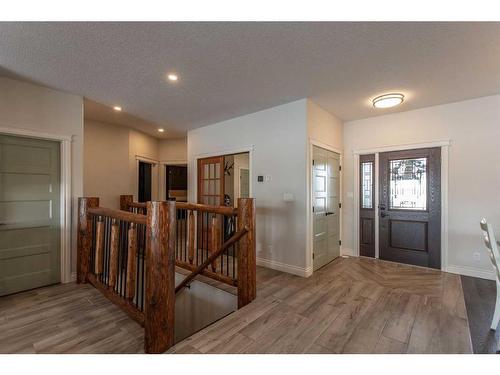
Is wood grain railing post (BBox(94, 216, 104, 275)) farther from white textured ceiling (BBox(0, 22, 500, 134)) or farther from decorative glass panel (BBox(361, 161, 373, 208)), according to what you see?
decorative glass panel (BBox(361, 161, 373, 208))

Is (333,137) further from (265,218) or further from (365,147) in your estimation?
(265,218)

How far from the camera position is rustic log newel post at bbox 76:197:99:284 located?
3.12 metres

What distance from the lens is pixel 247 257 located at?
2590 mm

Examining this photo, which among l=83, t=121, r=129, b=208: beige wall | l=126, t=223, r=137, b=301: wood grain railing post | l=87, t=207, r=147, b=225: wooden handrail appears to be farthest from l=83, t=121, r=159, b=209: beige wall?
l=126, t=223, r=137, b=301: wood grain railing post

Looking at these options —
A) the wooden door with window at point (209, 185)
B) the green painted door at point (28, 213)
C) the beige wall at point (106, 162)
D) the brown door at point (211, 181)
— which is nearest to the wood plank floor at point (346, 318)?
the wooden door with window at point (209, 185)

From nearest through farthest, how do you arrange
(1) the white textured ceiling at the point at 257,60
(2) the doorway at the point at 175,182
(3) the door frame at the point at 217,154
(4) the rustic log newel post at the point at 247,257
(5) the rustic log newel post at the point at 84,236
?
(1) the white textured ceiling at the point at 257,60, (4) the rustic log newel post at the point at 247,257, (5) the rustic log newel post at the point at 84,236, (3) the door frame at the point at 217,154, (2) the doorway at the point at 175,182

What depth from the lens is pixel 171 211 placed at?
1.83 metres

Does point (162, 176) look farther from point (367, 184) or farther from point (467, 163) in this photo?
point (467, 163)

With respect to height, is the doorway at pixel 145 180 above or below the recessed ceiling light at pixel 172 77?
below

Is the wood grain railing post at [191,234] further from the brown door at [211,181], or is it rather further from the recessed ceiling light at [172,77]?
the recessed ceiling light at [172,77]

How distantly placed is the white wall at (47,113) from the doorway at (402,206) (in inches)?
181

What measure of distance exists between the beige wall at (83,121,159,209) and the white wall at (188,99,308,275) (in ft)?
8.17

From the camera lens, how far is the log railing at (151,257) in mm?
1794
